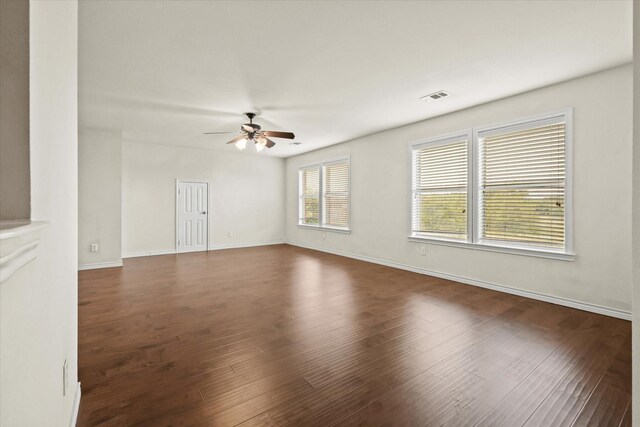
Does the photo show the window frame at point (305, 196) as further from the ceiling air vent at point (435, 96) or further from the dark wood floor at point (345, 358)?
the ceiling air vent at point (435, 96)

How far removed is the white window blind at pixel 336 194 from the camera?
21.7 ft

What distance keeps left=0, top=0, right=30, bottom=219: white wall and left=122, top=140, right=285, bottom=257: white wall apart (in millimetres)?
6576

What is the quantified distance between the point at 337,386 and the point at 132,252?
6.12 metres

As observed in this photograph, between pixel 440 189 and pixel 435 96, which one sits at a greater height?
pixel 435 96

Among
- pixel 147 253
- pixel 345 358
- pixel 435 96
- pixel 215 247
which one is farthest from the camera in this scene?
pixel 215 247

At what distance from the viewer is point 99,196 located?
5289mm

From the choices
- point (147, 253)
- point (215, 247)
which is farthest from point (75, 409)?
point (215, 247)

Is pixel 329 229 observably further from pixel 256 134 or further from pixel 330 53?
pixel 330 53

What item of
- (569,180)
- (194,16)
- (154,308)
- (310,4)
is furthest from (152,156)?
(569,180)

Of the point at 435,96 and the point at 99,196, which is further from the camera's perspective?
the point at 99,196

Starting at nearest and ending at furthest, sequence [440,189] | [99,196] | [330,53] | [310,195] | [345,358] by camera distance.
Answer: [345,358], [330,53], [440,189], [99,196], [310,195]

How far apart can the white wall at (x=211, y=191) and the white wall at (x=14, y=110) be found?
6.58m

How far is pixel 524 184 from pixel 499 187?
0.29m

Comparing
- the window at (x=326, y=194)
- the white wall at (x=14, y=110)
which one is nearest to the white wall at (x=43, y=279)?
the white wall at (x=14, y=110)
